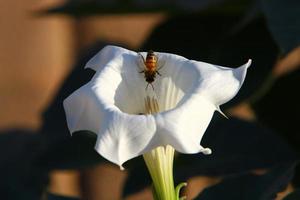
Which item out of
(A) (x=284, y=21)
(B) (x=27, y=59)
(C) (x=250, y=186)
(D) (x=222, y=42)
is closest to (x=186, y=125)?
(C) (x=250, y=186)

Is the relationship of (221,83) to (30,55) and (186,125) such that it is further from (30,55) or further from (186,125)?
(30,55)

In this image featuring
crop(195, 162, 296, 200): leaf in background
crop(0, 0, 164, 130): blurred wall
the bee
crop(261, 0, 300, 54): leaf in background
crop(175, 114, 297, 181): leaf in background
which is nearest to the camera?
the bee

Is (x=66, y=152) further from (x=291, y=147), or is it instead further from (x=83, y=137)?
(x=291, y=147)

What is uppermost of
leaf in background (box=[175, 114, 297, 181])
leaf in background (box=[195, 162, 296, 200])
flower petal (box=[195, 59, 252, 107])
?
flower petal (box=[195, 59, 252, 107])

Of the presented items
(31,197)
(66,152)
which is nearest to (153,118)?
(31,197)

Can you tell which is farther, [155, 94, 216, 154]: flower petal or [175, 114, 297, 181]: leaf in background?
[175, 114, 297, 181]: leaf in background

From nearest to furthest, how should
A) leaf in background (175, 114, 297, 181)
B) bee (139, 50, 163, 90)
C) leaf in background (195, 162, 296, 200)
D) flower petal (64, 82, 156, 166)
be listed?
flower petal (64, 82, 156, 166), bee (139, 50, 163, 90), leaf in background (195, 162, 296, 200), leaf in background (175, 114, 297, 181)

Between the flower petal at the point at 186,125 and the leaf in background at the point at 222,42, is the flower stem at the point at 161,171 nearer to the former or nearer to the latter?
the flower petal at the point at 186,125

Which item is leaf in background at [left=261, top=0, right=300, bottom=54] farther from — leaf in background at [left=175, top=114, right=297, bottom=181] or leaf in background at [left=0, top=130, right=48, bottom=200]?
leaf in background at [left=0, top=130, right=48, bottom=200]

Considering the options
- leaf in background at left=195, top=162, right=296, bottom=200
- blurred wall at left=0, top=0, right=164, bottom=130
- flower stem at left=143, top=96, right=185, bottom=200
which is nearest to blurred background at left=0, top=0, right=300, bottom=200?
leaf in background at left=195, top=162, right=296, bottom=200
